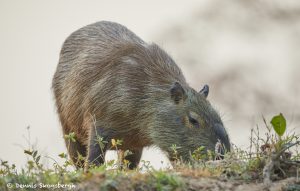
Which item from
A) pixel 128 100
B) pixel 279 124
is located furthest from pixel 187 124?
pixel 279 124

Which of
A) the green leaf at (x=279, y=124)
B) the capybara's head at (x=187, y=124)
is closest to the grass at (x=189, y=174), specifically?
the green leaf at (x=279, y=124)

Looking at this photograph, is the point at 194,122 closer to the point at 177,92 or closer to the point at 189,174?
the point at 177,92

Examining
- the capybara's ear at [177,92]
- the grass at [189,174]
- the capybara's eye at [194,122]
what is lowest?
the grass at [189,174]

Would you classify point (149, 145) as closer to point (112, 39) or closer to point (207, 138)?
point (207, 138)

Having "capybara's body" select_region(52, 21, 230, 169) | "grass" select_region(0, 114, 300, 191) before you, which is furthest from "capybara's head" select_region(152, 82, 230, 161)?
"grass" select_region(0, 114, 300, 191)

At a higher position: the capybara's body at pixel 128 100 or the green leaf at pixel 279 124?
the capybara's body at pixel 128 100

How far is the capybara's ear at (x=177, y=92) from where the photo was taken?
9.40 m

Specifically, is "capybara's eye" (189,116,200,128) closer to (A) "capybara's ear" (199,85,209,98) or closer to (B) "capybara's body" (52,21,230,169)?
(B) "capybara's body" (52,21,230,169)

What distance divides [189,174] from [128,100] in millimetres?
4058

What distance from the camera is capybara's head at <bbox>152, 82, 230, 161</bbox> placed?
28.8ft

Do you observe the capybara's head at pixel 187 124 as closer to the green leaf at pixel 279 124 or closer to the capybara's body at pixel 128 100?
the capybara's body at pixel 128 100

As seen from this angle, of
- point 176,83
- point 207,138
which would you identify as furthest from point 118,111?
point 207,138

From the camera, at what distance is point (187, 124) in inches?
360

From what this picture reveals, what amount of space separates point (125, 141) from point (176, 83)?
4.47 ft
